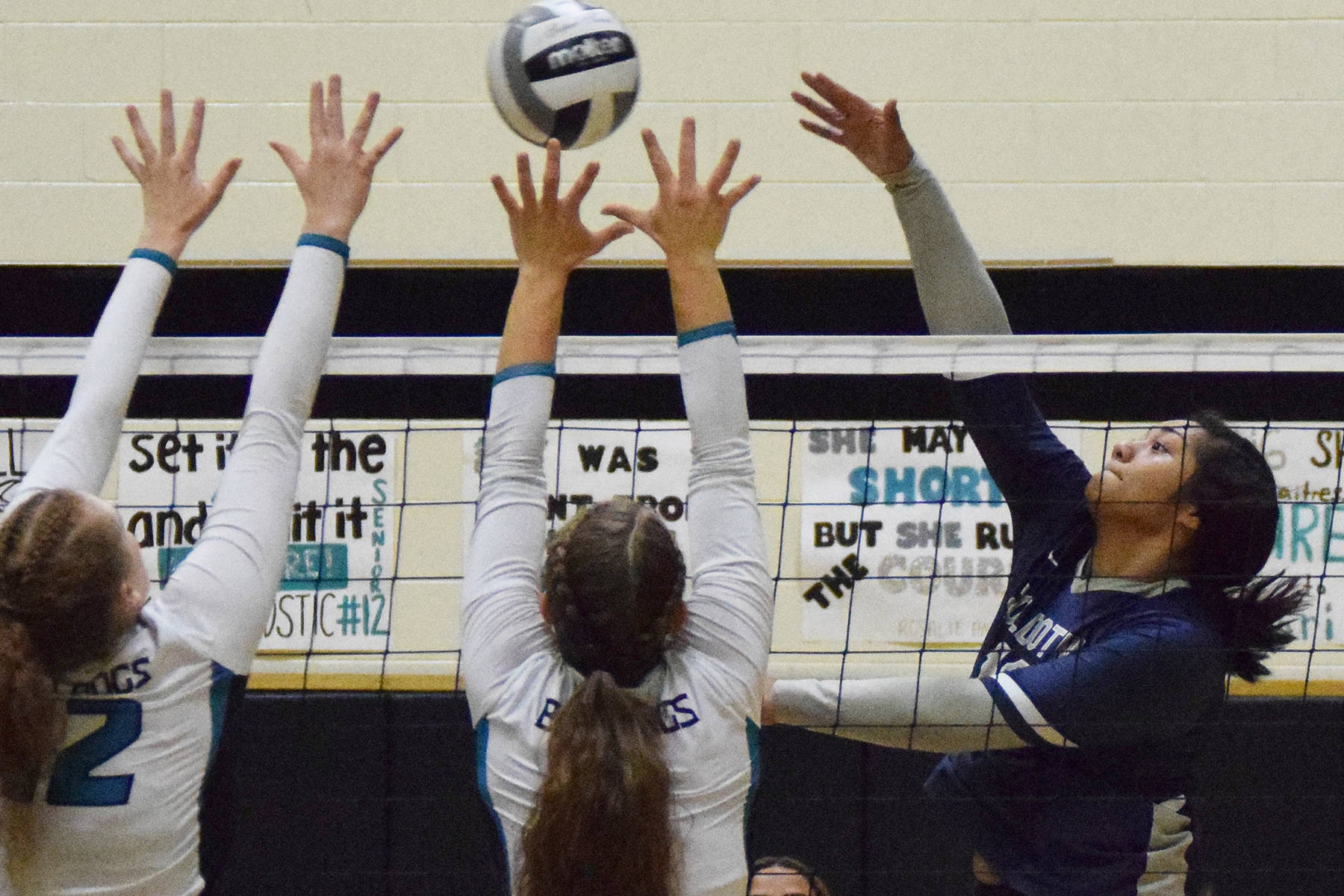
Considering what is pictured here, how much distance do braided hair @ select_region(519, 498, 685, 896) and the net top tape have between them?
656 millimetres

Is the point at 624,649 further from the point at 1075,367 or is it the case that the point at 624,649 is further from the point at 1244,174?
the point at 1244,174

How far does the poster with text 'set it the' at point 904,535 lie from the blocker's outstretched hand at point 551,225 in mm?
2041

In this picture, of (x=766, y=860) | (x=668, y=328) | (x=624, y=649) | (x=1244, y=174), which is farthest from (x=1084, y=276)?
(x=624, y=649)

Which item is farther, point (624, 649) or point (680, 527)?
point (680, 527)

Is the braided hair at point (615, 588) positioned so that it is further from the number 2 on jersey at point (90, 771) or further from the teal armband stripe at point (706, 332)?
the number 2 on jersey at point (90, 771)

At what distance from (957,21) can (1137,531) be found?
2168 mm

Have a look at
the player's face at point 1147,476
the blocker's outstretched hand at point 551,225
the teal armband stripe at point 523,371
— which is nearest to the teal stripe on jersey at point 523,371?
the teal armband stripe at point 523,371

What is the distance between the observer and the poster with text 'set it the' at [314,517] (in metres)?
3.45

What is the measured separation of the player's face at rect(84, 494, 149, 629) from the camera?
4.18 ft

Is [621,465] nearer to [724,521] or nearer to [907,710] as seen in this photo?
[907,710]

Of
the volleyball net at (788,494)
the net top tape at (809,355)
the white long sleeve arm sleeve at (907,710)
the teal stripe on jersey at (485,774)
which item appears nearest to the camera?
the teal stripe on jersey at (485,774)

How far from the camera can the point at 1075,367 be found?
194 cm

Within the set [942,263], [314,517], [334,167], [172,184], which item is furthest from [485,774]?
[314,517]

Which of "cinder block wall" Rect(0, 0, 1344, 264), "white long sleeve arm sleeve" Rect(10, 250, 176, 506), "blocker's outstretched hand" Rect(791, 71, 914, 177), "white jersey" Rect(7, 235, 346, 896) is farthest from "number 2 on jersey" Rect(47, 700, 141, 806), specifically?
"cinder block wall" Rect(0, 0, 1344, 264)
